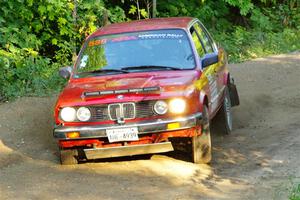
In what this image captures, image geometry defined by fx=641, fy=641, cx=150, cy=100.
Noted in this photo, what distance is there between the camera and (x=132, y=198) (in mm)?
6160

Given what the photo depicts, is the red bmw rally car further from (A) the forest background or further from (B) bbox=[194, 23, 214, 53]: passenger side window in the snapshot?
(A) the forest background

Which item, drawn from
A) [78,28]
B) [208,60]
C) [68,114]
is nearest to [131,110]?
[68,114]

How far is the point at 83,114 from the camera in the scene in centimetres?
703

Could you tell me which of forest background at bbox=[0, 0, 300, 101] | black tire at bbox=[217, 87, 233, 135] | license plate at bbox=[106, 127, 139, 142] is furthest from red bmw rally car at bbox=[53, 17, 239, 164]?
forest background at bbox=[0, 0, 300, 101]

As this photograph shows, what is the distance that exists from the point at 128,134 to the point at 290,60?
27.5ft

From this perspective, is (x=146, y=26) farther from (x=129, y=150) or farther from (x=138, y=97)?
(x=129, y=150)

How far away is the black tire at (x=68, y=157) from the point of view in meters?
7.34

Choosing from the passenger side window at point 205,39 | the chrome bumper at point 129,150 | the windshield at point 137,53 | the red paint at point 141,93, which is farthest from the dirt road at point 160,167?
the passenger side window at point 205,39

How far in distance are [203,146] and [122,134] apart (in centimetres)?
95

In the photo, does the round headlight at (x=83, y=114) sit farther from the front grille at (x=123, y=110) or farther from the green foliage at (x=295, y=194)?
the green foliage at (x=295, y=194)

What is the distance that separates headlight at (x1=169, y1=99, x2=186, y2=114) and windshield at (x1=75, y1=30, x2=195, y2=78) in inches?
33.0

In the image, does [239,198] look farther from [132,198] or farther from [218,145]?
[218,145]

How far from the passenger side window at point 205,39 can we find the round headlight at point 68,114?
231 cm

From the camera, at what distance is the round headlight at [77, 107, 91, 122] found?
23.0ft
